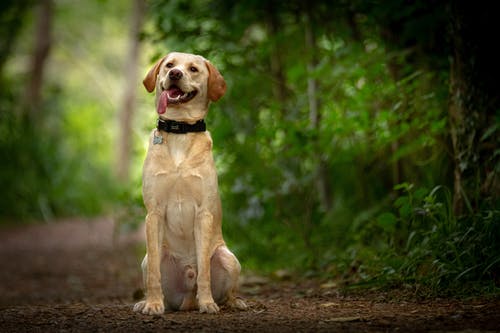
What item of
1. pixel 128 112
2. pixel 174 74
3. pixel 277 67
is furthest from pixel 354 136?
pixel 128 112

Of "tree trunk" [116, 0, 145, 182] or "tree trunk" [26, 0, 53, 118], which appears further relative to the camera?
"tree trunk" [116, 0, 145, 182]

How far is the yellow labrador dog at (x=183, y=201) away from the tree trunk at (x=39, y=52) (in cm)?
1654

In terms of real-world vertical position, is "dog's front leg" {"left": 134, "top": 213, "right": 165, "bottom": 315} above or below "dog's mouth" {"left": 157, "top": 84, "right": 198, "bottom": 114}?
below

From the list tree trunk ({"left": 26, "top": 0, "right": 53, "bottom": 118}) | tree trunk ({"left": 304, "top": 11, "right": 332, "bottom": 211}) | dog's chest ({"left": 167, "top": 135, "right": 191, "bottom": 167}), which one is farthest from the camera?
tree trunk ({"left": 26, "top": 0, "right": 53, "bottom": 118})

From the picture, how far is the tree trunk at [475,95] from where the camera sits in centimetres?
573

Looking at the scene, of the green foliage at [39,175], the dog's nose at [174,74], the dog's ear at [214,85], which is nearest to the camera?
the dog's nose at [174,74]

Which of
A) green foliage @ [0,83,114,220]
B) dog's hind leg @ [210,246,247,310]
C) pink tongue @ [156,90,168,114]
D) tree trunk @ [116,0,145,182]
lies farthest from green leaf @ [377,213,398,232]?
tree trunk @ [116,0,145,182]

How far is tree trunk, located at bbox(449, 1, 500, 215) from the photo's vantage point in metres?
5.73

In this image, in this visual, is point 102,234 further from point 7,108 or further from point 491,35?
point 491,35

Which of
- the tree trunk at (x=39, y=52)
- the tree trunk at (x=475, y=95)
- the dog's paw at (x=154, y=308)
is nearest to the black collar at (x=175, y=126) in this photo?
the dog's paw at (x=154, y=308)

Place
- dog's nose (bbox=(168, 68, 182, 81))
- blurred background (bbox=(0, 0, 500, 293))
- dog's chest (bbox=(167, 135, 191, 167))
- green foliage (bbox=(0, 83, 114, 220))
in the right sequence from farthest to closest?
green foliage (bbox=(0, 83, 114, 220)) < blurred background (bbox=(0, 0, 500, 293)) < dog's chest (bbox=(167, 135, 191, 167)) < dog's nose (bbox=(168, 68, 182, 81))

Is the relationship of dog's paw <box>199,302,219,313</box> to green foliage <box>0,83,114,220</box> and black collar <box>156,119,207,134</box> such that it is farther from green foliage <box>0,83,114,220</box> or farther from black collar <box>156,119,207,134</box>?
green foliage <box>0,83,114,220</box>

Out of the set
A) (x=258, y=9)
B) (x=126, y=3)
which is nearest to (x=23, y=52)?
(x=126, y=3)

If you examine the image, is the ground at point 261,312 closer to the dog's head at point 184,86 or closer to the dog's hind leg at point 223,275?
the dog's hind leg at point 223,275
